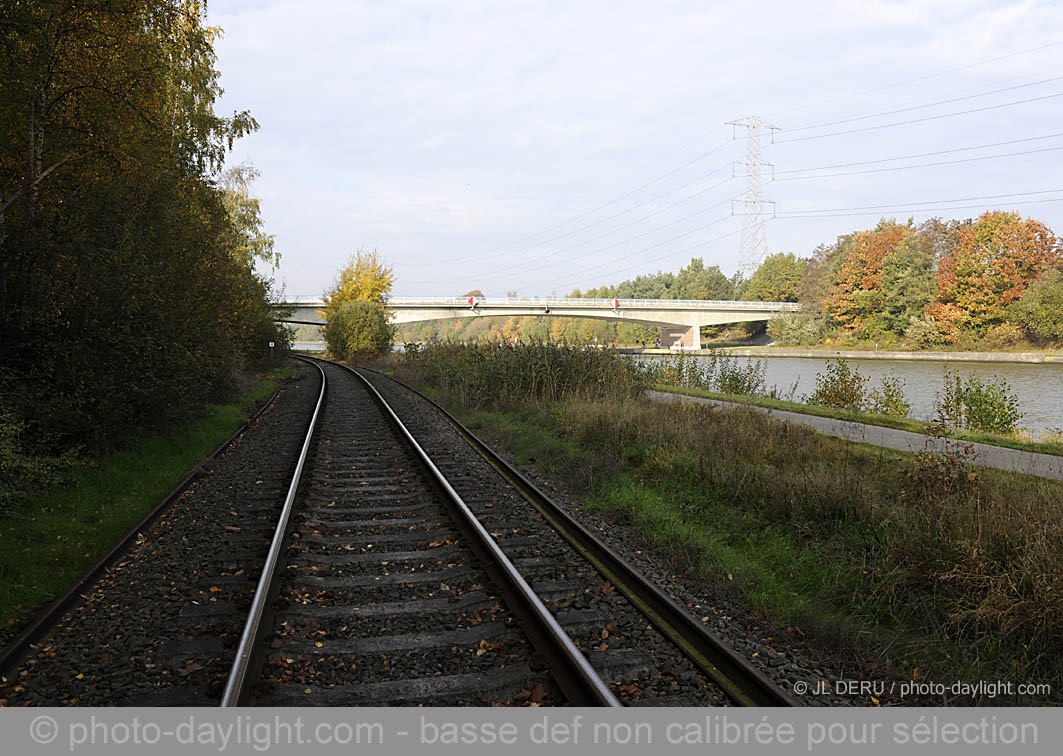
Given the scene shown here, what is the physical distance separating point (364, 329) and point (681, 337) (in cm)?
4276

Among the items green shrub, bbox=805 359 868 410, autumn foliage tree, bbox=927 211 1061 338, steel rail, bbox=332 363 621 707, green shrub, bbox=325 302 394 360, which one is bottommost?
steel rail, bbox=332 363 621 707

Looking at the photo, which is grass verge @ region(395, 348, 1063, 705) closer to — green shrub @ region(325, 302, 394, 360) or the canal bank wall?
the canal bank wall

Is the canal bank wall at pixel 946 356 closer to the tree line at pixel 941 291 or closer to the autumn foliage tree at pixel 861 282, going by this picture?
the tree line at pixel 941 291

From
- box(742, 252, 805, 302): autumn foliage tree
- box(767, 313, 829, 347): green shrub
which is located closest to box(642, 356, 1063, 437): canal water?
box(767, 313, 829, 347): green shrub

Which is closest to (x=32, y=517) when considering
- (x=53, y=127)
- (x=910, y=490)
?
(x=53, y=127)

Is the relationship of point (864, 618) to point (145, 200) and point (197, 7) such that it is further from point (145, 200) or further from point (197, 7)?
point (197, 7)

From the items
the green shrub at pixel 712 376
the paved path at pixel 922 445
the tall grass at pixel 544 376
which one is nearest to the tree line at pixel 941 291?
the green shrub at pixel 712 376

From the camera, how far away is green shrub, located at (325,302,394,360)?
130 feet

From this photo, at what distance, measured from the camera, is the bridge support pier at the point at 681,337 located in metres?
68.8

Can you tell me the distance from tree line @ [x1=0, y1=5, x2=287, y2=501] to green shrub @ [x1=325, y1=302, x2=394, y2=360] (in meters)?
29.1

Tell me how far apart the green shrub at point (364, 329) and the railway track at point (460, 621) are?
111 ft

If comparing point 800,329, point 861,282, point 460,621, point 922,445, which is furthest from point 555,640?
point 861,282

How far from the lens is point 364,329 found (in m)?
39.8

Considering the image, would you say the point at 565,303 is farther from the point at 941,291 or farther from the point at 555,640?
the point at 555,640
